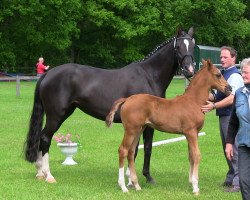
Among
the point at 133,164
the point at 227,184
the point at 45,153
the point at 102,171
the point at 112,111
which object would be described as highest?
the point at 112,111

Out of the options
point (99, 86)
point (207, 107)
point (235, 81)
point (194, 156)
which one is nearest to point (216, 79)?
point (235, 81)

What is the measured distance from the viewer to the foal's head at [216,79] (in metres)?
8.12

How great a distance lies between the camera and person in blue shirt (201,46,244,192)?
813cm

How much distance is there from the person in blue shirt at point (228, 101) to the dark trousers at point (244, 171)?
197 cm

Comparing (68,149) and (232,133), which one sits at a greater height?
(232,133)

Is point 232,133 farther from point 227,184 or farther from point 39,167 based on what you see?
point 39,167

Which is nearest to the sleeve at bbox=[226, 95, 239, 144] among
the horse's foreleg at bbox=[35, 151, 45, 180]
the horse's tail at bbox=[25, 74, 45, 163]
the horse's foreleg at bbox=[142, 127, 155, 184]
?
the horse's foreleg at bbox=[142, 127, 155, 184]

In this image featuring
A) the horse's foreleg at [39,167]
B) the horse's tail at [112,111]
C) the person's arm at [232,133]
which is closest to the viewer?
the person's arm at [232,133]

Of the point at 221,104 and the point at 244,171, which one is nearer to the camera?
the point at 244,171

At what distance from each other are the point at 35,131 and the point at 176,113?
274cm

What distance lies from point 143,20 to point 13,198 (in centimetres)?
4238

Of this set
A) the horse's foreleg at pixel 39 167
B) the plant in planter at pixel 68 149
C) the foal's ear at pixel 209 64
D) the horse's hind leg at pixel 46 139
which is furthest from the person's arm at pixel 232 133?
the plant in planter at pixel 68 149

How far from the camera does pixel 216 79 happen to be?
817 cm

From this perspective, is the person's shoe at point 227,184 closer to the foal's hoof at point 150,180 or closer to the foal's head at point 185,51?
the foal's hoof at point 150,180
